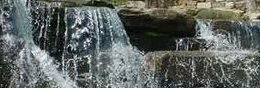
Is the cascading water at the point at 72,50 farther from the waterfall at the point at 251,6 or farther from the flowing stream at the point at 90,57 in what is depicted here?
the waterfall at the point at 251,6

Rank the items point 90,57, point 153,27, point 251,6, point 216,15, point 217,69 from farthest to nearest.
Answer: point 251,6 < point 216,15 < point 153,27 < point 90,57 < point 217,69

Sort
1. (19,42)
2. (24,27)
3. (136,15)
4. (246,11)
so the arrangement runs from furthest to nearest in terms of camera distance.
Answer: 1. (246,11)
2. (136,15)
3. (24,27)
4. (19,42)

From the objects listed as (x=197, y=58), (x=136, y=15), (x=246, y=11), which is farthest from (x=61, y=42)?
(x=246, y=11)

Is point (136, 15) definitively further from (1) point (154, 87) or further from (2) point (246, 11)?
(2) point (246, 11)

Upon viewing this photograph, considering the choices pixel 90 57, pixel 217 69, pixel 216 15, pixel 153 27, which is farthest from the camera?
pixel 216 15

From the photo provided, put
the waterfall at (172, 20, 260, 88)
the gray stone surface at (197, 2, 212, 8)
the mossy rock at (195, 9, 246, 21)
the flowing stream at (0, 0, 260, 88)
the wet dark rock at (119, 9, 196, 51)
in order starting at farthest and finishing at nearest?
the gray stone surface at (197, 2, 212, 8) < the mossy rock at (195, 9, 246, 21) < the wet dark rock at (119, 9, 196, 51) < the waterfall at (172, 20, 260, 88) < the flowing stream at (0, 0, 260, 88)

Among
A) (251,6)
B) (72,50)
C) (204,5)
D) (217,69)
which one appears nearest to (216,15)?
(251,6)

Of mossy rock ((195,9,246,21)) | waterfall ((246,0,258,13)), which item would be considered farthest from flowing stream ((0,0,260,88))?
waterfall ((246,0,258,13))

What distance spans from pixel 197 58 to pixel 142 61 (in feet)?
2.76

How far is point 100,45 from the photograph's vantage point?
1109 centimetres

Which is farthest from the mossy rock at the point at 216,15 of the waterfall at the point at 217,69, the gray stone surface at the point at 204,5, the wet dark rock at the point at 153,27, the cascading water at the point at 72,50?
the waterfall at the point at 217,69

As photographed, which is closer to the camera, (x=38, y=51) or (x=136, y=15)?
(x=38, y=51)

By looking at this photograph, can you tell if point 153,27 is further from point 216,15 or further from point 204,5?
point 204,5

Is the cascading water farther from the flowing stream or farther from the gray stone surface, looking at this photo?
the gray stone surface
